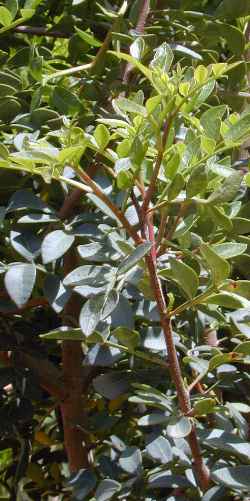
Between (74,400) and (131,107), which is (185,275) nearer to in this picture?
(131,107)

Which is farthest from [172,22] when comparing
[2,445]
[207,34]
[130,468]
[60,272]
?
[2,445]

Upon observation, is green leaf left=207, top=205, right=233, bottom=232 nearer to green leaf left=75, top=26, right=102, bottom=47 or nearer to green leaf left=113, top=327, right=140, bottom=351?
green leaf left=113, top=327, right=140, bottom=351

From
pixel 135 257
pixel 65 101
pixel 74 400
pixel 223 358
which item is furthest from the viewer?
Result: pixel 74 400

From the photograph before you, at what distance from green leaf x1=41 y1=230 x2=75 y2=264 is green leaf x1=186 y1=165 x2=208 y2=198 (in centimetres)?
14

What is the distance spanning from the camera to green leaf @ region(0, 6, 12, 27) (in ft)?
2.86

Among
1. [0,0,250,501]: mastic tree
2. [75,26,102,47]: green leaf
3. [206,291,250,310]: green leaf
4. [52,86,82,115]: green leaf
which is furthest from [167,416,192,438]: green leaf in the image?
[75,26,102,47]: green leaf

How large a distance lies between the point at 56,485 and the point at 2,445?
127 mm

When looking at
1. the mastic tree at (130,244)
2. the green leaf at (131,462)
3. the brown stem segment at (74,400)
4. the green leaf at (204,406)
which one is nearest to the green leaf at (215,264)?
the mastic tree at (130,244)

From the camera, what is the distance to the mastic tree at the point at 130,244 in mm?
649

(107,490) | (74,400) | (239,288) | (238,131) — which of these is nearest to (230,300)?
(239,288)

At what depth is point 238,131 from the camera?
0.65 meters

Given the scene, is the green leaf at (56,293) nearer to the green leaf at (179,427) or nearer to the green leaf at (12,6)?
the green leaf at (179,427)

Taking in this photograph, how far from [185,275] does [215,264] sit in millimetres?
39

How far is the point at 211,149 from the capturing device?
645 millimetres
